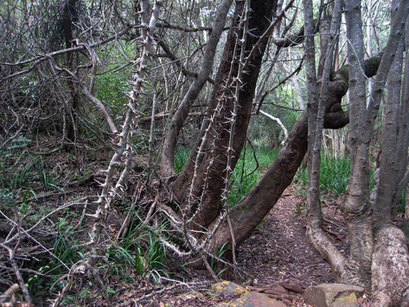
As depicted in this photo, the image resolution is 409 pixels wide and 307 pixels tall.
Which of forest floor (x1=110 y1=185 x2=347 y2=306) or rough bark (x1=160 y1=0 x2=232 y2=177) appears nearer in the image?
forest floor (x1=110 y1=185 x2=347 y2=306)

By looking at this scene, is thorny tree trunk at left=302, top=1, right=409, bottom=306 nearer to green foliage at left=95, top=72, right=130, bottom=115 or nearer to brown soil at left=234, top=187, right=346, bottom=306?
brown soil at left=234, top=187, right=346, bottom=306

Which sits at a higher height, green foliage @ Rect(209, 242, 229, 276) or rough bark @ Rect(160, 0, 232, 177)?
rough bark @ Rect(160, 0, 232, 177)

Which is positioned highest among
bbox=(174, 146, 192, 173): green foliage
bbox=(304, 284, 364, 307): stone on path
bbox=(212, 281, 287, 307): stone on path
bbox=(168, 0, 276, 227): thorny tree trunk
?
bbox=(168, 0, 276, 227): thorny tree trunk

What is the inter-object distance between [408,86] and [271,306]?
238 centimetres

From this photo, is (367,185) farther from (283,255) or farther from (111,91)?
(111,91)

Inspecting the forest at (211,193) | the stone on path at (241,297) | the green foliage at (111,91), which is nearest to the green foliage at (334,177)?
the forest at (211,193)

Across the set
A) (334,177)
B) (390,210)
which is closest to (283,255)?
(390,210)

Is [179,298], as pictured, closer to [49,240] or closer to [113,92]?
[49,240]

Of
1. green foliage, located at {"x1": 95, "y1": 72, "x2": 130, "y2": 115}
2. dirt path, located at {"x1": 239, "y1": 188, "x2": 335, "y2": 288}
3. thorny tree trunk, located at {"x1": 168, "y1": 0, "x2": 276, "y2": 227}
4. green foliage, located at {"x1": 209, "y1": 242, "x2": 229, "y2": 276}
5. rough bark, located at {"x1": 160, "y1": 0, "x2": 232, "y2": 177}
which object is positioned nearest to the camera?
thorny tree trunk, located at {"x1": 168, "y1": 0, "x2": 276, "y2": 227}

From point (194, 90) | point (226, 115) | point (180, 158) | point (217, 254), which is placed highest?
point (194, 90)

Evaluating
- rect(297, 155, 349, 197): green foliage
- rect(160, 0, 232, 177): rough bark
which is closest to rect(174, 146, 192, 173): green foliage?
rect(160, 0, 232, 177): rough bark

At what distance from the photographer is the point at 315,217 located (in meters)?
3.21

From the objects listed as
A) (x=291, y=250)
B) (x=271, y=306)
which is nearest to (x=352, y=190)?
(x=271, y=306)

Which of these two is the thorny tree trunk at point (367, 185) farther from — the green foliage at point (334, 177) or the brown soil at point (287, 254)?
the green foliage at point (334, 177)
